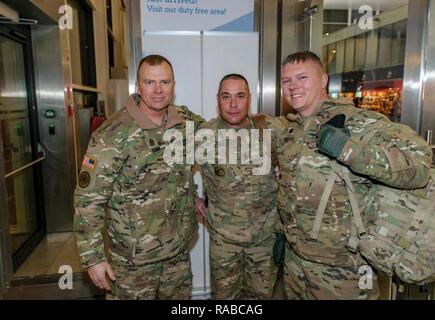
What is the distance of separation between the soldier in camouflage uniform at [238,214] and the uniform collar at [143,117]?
0.97ft

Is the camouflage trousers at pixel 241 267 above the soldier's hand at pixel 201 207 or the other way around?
the other way around

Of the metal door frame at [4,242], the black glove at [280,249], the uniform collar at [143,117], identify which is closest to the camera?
the uniform collar at [143,117]

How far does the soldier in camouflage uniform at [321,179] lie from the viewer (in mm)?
1392

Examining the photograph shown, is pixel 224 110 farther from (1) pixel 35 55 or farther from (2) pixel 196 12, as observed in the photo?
(1) pixel 35 55

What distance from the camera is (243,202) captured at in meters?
2.14

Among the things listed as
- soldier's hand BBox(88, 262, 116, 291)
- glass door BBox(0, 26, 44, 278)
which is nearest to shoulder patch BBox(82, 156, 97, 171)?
soldier's hand BBox(88, 262, 116, 291)

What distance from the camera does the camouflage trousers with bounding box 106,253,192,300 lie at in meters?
1.85

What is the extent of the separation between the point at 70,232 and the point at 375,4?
4058mm

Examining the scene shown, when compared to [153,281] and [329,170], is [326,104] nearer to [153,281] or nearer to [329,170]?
[329,170]

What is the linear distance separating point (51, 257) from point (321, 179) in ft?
10.3

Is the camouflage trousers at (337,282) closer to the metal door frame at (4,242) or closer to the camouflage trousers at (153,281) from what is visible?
the camouflage trousers at (153,281)

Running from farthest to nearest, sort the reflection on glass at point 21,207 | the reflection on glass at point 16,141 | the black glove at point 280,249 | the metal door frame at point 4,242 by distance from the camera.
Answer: the reflection on glass at point 21,207
the reflection on glass at point 16,141
the metal door frame at point 4,242
the black glove at point 280,249

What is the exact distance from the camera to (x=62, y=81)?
389 cm

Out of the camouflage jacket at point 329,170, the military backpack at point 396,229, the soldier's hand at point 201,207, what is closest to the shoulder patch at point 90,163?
the soldier's hand at point 201,207
